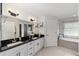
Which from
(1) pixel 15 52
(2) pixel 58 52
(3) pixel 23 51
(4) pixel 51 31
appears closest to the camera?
(1) pixel 15 52

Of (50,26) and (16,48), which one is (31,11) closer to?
(50,26)

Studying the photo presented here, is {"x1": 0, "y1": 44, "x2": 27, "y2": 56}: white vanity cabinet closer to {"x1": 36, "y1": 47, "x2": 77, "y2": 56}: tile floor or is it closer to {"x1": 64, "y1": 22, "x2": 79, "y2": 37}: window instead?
{"x1": 36, "y1": 47, "x2": 77, "y2": 56}: tile floor

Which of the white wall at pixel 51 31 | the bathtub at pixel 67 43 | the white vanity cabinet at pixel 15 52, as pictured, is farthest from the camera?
the white wall at pixel 51 31

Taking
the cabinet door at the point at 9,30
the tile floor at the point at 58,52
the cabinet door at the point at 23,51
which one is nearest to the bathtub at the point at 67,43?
the tile floor at the point at 58,52

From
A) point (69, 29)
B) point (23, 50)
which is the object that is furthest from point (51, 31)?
point (23, 50)

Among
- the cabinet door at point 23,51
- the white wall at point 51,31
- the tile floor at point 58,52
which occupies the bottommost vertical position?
the tile floor at point 58,52

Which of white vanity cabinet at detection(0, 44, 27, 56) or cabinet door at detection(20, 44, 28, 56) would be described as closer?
white vanity cabinet at detection(0, 44, 27, 56)

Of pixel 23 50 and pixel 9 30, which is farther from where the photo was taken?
pixel 9 30

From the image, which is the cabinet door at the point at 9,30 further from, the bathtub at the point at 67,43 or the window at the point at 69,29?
the window at the point at 69,29

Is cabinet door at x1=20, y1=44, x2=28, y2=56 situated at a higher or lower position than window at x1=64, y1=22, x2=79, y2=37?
Answer: lower

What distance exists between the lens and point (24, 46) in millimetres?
2422

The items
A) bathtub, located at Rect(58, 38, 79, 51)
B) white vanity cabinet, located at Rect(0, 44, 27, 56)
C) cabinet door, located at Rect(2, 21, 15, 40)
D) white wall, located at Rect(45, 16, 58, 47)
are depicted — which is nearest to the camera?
white vanity cabinet, located at Rect(0, 44, 27, 56)

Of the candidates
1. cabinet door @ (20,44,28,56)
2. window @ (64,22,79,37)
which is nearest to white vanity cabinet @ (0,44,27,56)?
cabinet door @ (20,44,28,56)

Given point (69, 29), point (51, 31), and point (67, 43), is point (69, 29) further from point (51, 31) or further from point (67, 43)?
point (51, 31)
